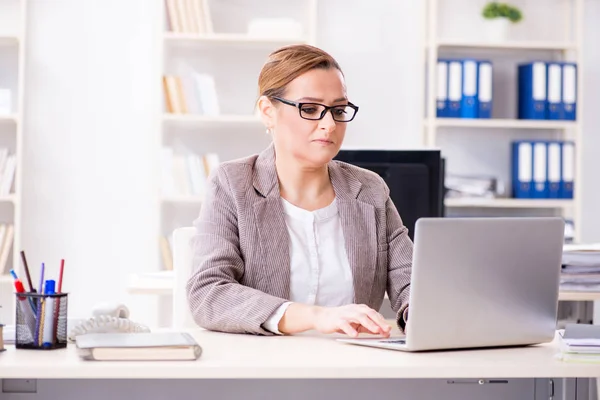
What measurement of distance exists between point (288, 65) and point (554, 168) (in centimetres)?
279

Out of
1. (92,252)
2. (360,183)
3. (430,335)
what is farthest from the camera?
(92,252)

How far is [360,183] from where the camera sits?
201cm

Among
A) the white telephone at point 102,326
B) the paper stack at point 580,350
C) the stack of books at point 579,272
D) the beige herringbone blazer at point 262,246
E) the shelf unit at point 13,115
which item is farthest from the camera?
the shelf unit at point 13,115

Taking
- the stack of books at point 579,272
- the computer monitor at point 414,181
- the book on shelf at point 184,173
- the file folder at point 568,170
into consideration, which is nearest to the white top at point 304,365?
Result: the stack of books at point 579,272

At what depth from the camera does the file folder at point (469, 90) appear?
4312 mm

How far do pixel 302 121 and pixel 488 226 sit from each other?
538 mm

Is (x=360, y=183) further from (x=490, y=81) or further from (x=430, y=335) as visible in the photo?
(x=490, y=81)

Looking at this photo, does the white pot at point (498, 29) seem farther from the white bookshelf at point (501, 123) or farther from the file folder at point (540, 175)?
the file folder at point (540, 175)

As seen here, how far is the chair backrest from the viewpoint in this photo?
2020 mm

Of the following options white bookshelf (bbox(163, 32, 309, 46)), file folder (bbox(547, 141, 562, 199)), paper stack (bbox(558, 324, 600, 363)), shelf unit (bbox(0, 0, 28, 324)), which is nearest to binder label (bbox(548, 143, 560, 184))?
file folder (bbox(547, 141, 562, 199))

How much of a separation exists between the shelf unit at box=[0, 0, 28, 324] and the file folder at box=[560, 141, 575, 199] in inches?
99.5

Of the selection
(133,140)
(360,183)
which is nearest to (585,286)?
(360,183)

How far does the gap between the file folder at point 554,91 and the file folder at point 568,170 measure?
0.15 meters

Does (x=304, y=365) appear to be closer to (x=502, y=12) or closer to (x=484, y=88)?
(x=484, y=88)
